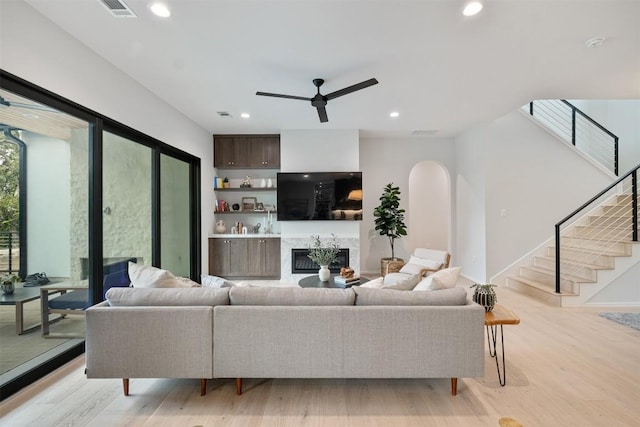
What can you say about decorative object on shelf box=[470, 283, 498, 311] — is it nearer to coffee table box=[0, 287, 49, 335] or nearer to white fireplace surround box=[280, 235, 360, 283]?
white fireplace surround box=[280, 235, 360, 283]

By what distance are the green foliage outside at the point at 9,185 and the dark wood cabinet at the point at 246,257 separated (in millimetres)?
3385

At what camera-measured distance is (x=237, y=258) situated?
5609 millimetres

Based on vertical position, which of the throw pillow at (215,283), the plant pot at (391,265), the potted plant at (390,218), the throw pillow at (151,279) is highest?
the potted plant at (390,218)

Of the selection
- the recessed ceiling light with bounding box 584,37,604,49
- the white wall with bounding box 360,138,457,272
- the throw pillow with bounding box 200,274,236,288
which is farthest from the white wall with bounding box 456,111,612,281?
the throw pillow with bounding box 200,274,236,288

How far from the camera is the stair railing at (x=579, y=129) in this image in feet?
17.9

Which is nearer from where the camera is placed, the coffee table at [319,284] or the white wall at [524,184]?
the coffee table at [319,284]

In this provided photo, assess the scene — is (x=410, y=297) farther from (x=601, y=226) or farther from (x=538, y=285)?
(x=601, y=226)

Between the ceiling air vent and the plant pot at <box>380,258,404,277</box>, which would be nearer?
the ceiling air vent

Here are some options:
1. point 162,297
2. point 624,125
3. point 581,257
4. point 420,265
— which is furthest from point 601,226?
point 162,297

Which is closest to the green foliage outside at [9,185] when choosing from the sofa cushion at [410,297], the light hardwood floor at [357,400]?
the light hardwood floor at [357,400]

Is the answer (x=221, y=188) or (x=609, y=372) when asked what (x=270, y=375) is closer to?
(x=609, y=372)

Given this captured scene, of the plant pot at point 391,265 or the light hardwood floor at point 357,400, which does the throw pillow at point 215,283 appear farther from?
the plant pot at point 391,265

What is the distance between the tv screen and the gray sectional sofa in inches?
138

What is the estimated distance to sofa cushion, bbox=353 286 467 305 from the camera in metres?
2.02
